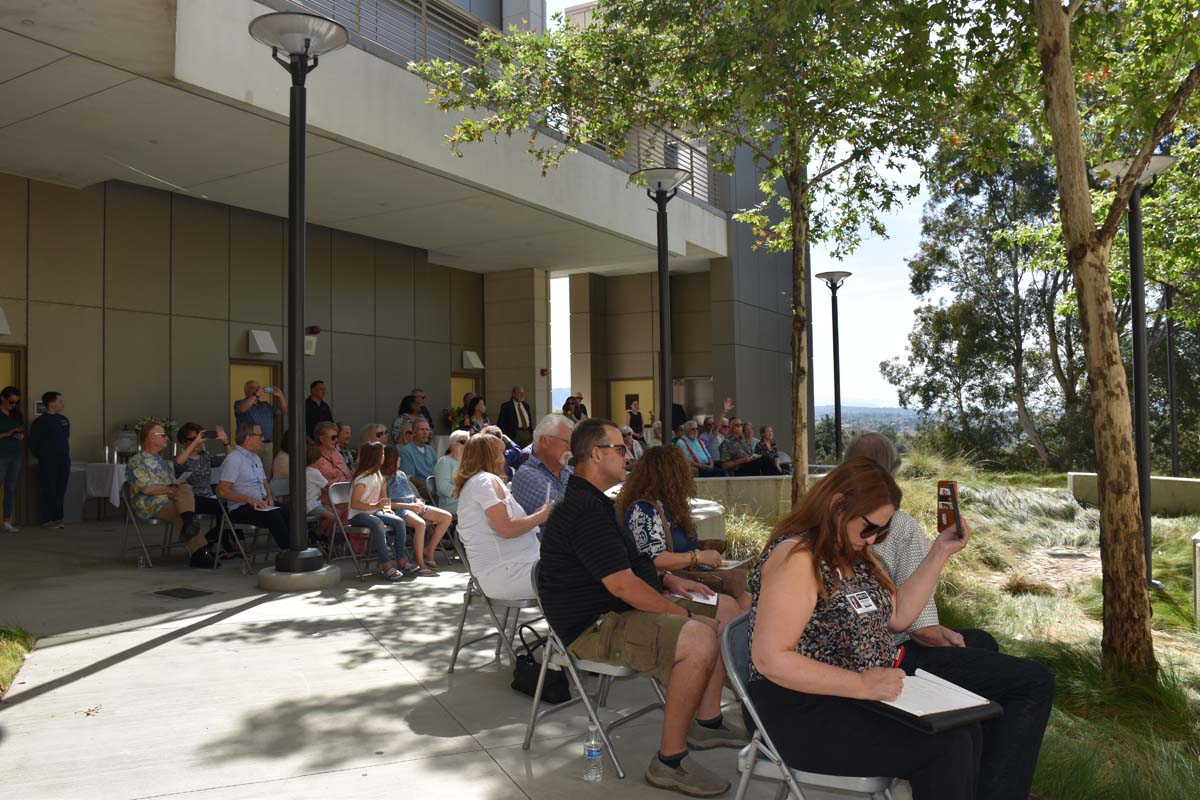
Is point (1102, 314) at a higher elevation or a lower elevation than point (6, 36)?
lower

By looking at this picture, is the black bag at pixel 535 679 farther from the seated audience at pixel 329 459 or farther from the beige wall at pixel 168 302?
the beige wall at pixel 168 302

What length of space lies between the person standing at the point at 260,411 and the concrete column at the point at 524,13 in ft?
24.4

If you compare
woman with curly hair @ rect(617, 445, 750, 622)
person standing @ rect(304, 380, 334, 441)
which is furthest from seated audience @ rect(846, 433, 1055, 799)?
person standing @ rect(304, 380, 334, 441)

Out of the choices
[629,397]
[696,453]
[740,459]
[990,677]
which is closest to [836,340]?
[740,459]

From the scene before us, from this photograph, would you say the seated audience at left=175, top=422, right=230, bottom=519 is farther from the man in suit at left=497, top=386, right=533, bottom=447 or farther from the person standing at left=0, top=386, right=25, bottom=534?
the man in suit at left=497, top=386, right=533, bottom=447

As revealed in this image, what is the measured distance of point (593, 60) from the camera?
32.0 ft

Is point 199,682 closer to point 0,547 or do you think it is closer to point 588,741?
point 588,741

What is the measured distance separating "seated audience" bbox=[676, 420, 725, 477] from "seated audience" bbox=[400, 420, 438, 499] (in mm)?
4244

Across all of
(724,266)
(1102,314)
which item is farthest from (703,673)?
(724,266)

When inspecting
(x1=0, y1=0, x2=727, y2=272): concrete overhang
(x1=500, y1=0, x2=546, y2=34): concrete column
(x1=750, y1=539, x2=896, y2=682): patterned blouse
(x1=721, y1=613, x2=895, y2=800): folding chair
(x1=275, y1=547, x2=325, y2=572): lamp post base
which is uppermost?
(x1=500, y1=0, x2=546, y2=34): concrete column

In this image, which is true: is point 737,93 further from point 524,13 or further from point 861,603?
point 524,13

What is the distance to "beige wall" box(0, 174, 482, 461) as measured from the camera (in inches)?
436

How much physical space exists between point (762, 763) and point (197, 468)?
728 centimetres

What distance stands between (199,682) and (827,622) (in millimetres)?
3500
